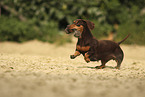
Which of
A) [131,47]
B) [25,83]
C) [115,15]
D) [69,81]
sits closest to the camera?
[25,83]

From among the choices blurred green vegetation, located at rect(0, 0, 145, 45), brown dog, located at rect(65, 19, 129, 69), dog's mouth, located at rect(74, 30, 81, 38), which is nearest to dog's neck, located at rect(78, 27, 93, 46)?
brown dog, located at rect(65, 19, 129, 69)

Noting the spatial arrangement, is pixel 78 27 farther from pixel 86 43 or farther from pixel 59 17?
pixel 59 17

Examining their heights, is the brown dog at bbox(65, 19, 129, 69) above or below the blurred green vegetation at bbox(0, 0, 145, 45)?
below

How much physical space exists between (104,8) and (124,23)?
168cm

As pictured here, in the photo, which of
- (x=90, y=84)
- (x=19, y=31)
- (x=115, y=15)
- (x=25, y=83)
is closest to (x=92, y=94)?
(x=90, y=84)

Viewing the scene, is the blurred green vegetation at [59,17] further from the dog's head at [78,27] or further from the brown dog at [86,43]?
the dog's head at [78,27]

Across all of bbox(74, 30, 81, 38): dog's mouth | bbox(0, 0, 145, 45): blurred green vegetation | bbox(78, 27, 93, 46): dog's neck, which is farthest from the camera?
bbox(0, 0, 145, 45): blurred green vegetation

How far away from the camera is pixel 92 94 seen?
360 cm

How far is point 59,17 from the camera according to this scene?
14.0 m

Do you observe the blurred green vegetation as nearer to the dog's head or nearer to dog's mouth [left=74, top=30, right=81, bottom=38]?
the dog's head

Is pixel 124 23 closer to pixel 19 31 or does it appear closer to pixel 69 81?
pixel 19 31

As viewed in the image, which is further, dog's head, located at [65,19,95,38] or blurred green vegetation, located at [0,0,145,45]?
blurred green vegetation, located at [0,0,145,45]

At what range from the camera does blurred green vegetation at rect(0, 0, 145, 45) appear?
12930 mm

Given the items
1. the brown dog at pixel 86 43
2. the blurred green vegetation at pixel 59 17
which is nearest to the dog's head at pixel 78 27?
the brown dog at pixel 86 43
